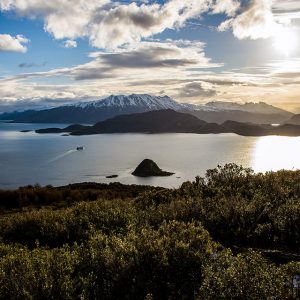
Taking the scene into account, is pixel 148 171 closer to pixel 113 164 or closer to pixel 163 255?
pixel 113 164

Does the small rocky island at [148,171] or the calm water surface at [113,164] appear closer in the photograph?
the calm water surface at [113,164]

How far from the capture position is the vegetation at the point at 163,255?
6.27 meters

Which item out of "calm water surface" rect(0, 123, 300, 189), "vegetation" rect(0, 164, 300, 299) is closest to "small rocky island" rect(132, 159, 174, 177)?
"calm water surface" rect(0, 123, 300, 189)

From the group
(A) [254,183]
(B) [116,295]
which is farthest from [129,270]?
(A) [254,183]

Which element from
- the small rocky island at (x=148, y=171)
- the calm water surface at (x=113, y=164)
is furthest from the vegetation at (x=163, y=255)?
the small rocky island at (x=148, y=171)

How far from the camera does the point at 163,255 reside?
313 inches

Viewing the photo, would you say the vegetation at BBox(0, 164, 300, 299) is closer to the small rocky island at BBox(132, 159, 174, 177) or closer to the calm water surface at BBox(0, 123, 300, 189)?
the calm water surface at BBox(0, 123, 300, 189)

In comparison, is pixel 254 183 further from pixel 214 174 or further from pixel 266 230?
pixel 266 230

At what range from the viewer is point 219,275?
6.39 m

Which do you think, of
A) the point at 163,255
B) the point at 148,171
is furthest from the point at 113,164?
the point at 163,255

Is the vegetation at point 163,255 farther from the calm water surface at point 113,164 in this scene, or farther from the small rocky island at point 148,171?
the small rocky island at point 148,171

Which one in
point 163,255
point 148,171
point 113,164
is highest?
point 163,255

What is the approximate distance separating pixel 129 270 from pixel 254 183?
12.2 metres

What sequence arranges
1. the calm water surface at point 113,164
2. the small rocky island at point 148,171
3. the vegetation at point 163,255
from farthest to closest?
the small rocky island at point 148,171
the calm water surface at point 113,164
the vegetation at point 163,255
